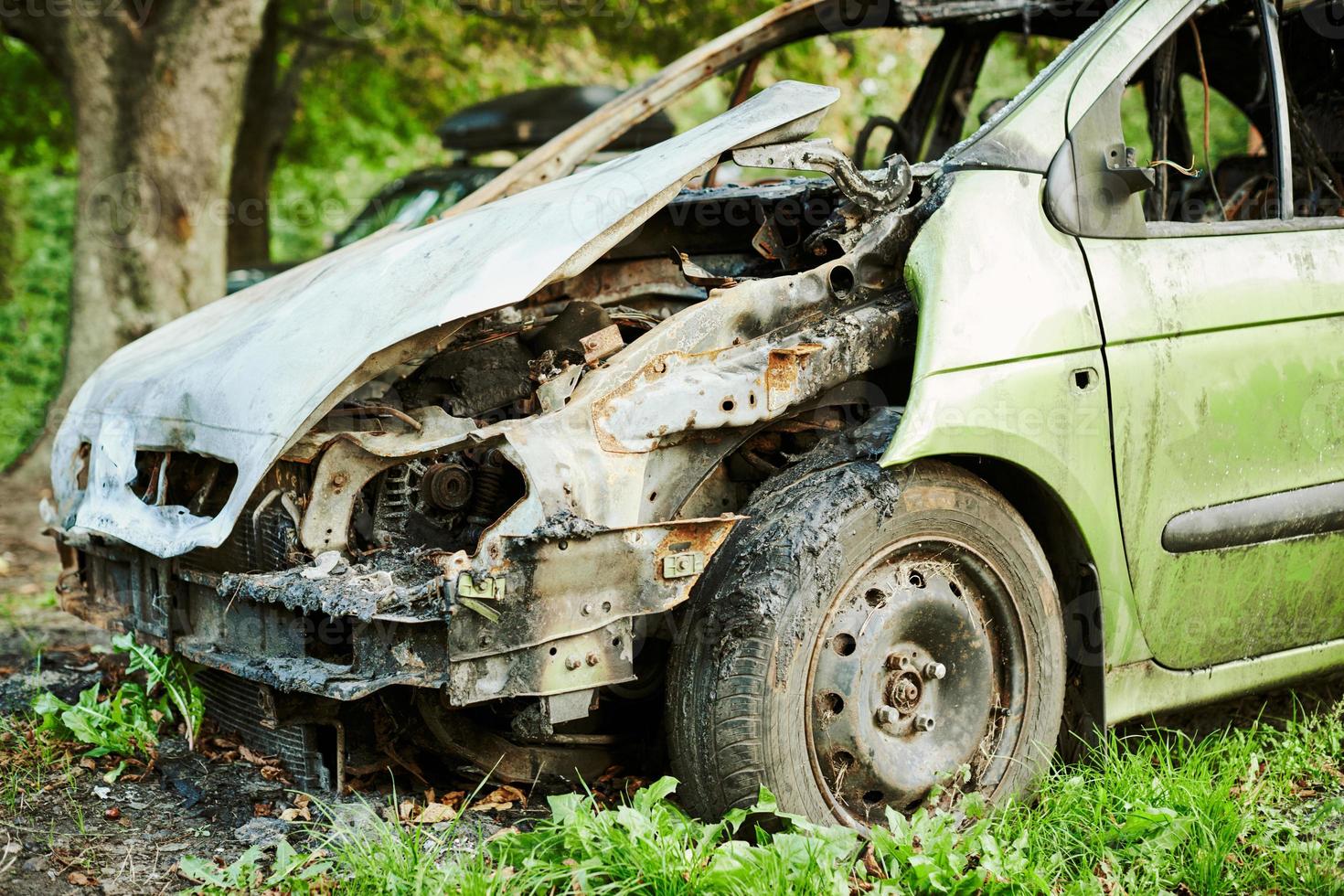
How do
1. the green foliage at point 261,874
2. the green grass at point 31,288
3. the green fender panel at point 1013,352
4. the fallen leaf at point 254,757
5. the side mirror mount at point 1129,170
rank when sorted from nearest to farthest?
1. the green foliage at point 261,874
2. the green fender panel at point 1013,352
3. the side mirror mount at point 1129,170
4. the fallen leaf at point 254,757
5. the green grass at point 31,288

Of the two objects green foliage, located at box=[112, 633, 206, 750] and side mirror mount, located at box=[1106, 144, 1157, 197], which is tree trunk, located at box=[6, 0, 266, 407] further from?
side mirror mount, located at box=[1106, 144, 1157, 197]

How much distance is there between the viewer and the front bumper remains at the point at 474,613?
2611 mm

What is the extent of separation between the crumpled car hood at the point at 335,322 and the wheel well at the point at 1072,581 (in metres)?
0.96

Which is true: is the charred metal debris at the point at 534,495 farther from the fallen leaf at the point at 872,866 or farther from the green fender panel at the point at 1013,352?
the fallen leaf at the point at 872,866

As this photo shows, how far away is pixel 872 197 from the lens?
312 centimetres

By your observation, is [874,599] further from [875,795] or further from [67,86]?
A: [67,86]

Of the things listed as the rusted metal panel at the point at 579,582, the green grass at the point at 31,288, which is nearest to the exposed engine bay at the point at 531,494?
the rusted metal panel at the point at 579,582

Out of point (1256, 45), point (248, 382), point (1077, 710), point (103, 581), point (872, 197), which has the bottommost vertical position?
point (1077, 710)

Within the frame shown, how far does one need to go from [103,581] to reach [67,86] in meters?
5.14

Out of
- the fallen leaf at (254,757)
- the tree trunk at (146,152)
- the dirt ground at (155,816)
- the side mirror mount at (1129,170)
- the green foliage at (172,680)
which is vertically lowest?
the dirt ground at (155,816)

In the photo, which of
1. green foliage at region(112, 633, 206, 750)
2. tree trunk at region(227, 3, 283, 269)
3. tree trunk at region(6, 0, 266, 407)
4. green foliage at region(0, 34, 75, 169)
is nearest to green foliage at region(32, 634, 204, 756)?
green foliage at region(112, 633, 206, 750)

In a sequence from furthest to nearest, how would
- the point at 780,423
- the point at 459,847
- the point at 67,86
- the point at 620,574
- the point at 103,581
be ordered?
the point at 67,86 → the point at 103,581 → the point at 780,423 → the point at 459,847 → the point at 620,574

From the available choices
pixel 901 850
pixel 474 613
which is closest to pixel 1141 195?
pixel 901 850

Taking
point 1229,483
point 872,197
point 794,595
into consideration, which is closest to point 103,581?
point 794,595
